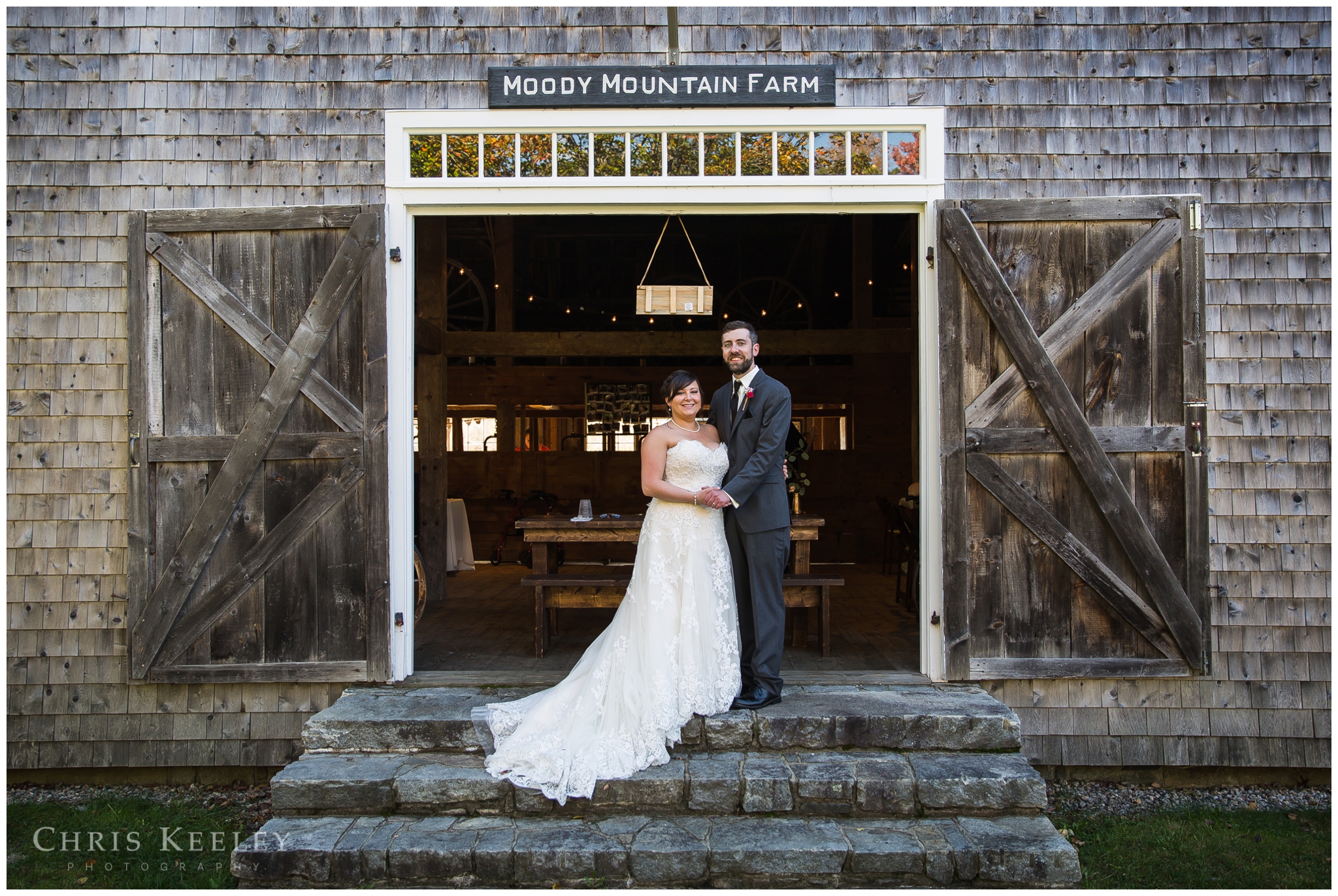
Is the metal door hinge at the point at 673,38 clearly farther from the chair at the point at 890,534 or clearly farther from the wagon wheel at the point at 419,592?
the chair at the point at 890,534

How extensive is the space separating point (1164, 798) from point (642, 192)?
4072mm

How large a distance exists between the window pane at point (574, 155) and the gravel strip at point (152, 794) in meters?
3.55

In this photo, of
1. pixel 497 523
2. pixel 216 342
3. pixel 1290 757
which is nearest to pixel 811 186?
pixel 216 342

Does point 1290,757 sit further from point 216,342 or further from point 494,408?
point 494,408

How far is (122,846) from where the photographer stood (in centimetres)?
360

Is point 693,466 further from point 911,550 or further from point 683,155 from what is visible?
point 911,550

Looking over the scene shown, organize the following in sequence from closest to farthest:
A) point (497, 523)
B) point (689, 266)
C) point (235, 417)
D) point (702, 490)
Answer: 1. point (702, 490)
2. point (235, 417)
3. point (497, 523)
4. point (689, 266)

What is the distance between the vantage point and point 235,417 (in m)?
4.06

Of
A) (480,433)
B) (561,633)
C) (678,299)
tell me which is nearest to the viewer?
(678,299)

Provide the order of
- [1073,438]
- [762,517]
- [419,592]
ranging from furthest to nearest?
[419,592] < [1073,438] < [762,517]

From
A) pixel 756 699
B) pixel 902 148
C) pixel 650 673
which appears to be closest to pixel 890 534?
pixel 902 148

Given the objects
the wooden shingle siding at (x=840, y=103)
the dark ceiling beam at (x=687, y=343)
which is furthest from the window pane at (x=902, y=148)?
the dark ceiling beam at (x=687, y=343)

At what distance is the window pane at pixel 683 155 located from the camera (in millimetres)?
4141

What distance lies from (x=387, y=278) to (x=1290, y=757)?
5.20 m
